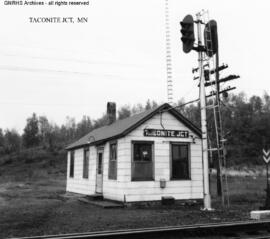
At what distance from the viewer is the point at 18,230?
7.67 m

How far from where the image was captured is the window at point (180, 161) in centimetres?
1404

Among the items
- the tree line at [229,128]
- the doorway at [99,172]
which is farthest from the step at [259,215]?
the tree line at [229,128]

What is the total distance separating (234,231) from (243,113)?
247 ft

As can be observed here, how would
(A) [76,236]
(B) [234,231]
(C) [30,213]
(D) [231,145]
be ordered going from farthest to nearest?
(D) [231,145] → (C) [30,213] → (B) [234,231] → (A) [76,236]

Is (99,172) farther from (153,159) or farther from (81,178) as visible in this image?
(153,159)

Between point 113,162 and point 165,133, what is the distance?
2.71m

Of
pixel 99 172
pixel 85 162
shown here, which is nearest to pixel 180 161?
pixel 99 172

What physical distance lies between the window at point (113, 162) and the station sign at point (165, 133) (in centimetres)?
162

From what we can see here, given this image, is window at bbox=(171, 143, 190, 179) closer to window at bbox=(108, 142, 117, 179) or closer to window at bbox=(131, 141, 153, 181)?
window at bbox=(131, 141, 153, 181)

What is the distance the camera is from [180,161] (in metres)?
14.2

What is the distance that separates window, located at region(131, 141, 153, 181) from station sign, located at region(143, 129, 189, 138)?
40 cm

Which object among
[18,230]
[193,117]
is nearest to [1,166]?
[193,117]

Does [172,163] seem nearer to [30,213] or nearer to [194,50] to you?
[194,50]

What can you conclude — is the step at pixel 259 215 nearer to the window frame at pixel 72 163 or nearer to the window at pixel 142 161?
the window at pixel 142 161
